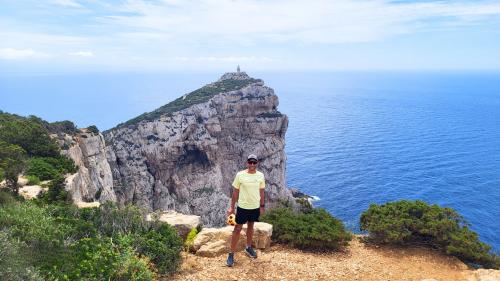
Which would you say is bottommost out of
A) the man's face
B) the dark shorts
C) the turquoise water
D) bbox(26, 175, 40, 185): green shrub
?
the turquoise water

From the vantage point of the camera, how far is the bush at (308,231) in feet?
44.6

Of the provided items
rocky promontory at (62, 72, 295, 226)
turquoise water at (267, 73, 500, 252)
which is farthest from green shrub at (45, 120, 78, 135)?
turquoise water at (267, 73, 500, 252)

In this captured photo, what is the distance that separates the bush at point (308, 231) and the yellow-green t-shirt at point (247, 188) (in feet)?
11.7

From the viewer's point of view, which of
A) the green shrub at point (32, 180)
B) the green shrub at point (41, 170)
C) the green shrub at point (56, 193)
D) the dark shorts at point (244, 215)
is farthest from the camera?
the green shrub at point (41, 170)

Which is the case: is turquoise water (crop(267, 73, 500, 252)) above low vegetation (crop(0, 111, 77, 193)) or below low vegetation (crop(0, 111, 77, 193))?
below

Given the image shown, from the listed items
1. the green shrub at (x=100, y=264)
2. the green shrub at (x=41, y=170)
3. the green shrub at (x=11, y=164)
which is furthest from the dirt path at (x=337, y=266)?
the green shrub at (x=41, y=170)

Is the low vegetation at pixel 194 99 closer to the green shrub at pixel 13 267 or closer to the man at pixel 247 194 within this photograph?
the man at pixel 247 194

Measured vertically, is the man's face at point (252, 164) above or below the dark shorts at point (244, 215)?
above

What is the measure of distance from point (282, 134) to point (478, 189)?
3743 centimetres

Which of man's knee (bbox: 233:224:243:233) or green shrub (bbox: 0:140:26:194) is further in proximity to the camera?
green shrub (bbox: 0:140:26:194)

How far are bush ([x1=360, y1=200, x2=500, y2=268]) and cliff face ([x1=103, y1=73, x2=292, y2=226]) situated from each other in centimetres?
3575

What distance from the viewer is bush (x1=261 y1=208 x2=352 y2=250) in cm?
1359

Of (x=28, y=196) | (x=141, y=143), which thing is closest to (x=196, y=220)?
(x=28, y=196)

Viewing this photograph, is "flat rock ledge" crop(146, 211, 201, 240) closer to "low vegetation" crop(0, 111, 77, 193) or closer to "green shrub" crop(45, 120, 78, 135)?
"low vegetation" crop(0, 111, 77, 193)
